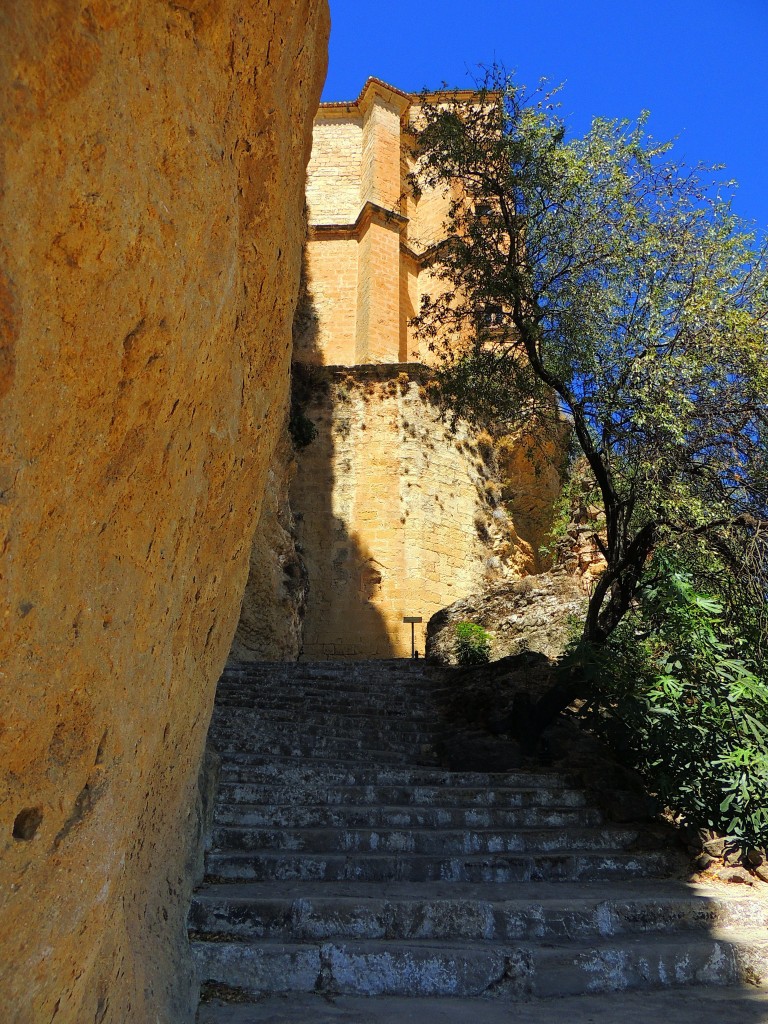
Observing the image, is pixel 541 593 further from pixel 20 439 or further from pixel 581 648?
pixel 20 439

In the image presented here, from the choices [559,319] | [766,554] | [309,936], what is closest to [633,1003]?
[309,936]

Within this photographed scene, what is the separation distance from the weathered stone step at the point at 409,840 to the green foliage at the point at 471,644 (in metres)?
5.66

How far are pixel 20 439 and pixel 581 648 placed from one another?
6.31 m

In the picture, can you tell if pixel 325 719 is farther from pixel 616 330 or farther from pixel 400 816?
pixel 616 330

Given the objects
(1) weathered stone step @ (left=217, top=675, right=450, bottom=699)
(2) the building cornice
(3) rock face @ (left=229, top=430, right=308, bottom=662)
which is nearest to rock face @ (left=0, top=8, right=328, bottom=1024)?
(1) weathered stone step @ (left=217, top=675, right=450, bottom=699)

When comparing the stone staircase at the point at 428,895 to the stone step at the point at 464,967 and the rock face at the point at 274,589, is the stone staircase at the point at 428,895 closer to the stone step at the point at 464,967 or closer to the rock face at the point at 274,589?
the stone step at the point at 464,967

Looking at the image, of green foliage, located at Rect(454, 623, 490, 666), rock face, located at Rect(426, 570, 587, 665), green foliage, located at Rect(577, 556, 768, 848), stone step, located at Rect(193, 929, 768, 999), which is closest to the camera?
stone step, located at Rect(193, 929, 768, 999)

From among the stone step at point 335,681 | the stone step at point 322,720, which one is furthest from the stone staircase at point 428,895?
the stone step at point 335,681

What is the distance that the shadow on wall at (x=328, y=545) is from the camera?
18.5m

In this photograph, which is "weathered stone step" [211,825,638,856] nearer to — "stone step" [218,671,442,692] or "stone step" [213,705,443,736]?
"stone step" [213,705,443,736]

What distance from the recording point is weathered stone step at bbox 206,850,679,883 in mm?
4875

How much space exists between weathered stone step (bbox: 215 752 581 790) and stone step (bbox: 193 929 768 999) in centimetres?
222

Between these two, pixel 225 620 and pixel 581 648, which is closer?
pixel 225 620

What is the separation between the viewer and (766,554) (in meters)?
6.59
